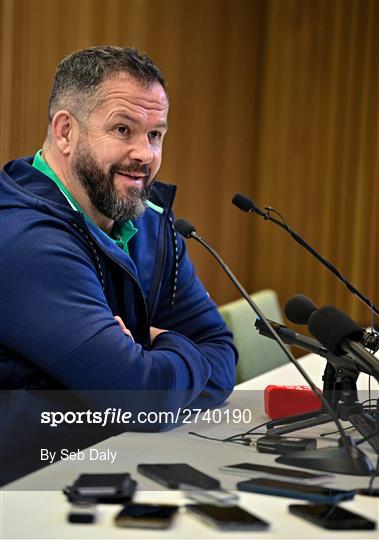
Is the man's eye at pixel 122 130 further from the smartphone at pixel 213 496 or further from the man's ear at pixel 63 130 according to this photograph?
the smartphone at pixel 213 496

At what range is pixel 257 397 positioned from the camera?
87.9 inches

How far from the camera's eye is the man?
6.01ft

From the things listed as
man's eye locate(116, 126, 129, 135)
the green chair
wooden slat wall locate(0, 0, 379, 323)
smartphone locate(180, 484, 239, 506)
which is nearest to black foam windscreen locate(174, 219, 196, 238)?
man's eye locate(116, 126, 129, 135)

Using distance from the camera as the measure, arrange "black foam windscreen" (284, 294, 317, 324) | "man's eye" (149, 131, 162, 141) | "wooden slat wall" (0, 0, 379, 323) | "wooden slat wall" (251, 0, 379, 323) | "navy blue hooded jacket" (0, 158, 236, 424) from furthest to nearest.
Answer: "wooden slat wall" (251, 0, 379, 323) → "wooden slat wall" (0, 0, 379, 323) → "man's eye" (149, 131, 162, 141) → "navy blue hooded jacket" (0, 158, 236, 424) → "black foam windscreen" (284, 294, 317, 324)

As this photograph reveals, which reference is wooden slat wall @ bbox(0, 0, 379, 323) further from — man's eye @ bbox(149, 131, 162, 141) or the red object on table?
the red object on table

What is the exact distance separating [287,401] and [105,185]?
2.20 feet

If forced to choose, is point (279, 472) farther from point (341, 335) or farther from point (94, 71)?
point (94, 71)

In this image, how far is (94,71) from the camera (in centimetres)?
214

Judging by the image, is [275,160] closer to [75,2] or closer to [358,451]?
[75,2]

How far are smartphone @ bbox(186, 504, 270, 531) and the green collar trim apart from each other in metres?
0.95

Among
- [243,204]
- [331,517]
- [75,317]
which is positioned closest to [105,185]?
[243,204]

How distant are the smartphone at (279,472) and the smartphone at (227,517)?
0.18 meters

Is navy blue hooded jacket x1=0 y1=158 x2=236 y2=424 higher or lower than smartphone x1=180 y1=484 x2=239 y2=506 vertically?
higher

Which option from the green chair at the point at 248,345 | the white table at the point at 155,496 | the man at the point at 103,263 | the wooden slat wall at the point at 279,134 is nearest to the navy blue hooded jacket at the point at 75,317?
the man at the point at 103,263
